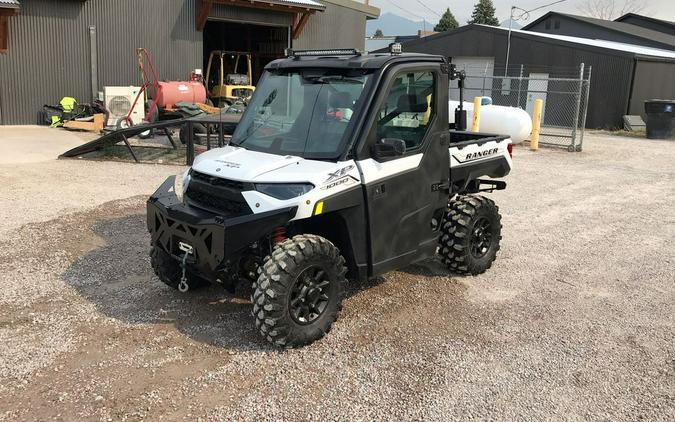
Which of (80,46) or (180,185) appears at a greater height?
(80,46)

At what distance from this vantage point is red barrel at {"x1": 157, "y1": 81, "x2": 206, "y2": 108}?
18.7 meters

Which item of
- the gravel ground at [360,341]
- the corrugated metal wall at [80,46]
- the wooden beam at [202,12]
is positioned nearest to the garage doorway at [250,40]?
the wooden beam at [202,12]

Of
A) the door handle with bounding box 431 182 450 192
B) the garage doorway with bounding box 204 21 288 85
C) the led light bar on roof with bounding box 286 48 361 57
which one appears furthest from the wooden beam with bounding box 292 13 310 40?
the door handle with bounding box 431 182 450 192

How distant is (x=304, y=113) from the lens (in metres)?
5.04

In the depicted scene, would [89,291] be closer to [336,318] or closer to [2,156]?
[336,318]

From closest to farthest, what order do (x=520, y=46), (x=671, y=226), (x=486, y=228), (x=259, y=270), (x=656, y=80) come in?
(x=259, y=270), (x=486, y=228), (x=671, y=226), (x=656, y=80), (x=520, y=46)

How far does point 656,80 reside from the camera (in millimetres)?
26719

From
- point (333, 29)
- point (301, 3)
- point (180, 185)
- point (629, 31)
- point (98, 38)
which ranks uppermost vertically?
point (629, 31)

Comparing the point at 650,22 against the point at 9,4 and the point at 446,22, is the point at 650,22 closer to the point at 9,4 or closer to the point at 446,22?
the point at 446,22

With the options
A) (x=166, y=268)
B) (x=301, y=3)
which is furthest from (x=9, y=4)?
(x=166, y=268)

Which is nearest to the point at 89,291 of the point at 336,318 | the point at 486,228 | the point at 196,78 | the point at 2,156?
the point at 336,318

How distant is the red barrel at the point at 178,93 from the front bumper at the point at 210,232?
48.6 ft

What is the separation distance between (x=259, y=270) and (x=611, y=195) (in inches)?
349

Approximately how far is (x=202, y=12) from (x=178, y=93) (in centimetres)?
420
